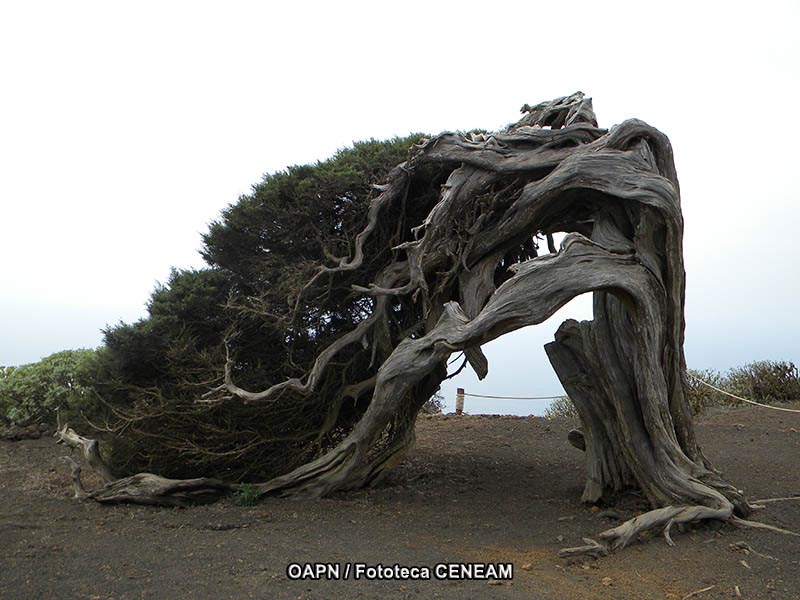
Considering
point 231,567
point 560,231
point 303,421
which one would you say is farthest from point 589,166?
point 231,567

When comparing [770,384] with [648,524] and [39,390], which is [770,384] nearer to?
[648,524]

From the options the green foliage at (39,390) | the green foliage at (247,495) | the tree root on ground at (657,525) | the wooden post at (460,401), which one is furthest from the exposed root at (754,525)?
the green foliage at (39,390)

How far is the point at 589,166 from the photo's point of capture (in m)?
7.12

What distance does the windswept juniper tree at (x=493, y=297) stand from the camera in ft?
22.2

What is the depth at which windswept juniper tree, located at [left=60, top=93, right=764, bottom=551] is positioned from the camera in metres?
6.77

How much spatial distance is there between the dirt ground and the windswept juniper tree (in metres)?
0.42

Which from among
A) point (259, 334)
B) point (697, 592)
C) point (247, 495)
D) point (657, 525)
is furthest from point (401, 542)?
point (259, 334)

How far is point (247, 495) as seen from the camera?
759 centimetres

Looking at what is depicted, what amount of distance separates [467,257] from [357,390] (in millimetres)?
2021

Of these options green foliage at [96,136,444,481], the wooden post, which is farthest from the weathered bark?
the wooden post

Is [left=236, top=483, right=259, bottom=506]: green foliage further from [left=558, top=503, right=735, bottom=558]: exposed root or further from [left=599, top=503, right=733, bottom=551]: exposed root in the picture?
[left=599, top=503, right=733, bottom=551]: exposed root

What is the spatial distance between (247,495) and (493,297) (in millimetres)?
3406

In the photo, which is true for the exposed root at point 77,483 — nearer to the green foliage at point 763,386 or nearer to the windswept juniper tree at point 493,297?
the windswept juniper tree at point 493,297

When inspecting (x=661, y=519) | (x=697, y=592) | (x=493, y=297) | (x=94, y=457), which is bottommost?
(x=697, y=592)
